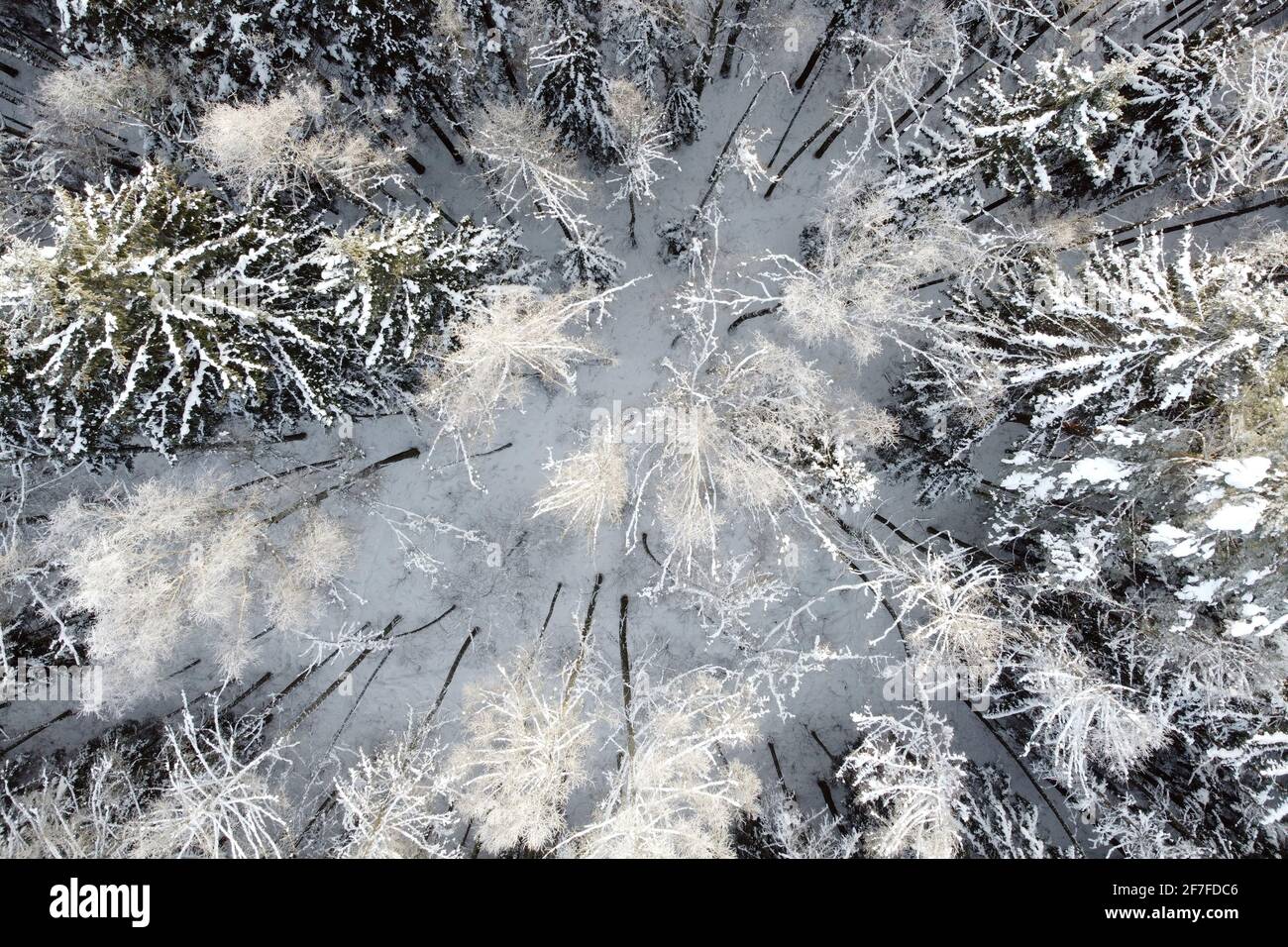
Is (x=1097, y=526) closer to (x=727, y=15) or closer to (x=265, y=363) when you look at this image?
(x=727, y=15)

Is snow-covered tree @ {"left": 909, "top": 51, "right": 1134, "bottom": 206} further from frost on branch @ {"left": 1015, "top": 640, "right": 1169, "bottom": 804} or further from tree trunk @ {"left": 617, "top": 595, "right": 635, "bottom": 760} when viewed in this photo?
tree trunk @ {"left": 617, "top": 595, "right": 635, "bottom": 760}

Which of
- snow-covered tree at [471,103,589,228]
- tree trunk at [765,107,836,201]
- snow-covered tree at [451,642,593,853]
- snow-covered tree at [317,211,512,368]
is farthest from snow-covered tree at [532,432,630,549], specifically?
tree trunk at [765,107,836,201]

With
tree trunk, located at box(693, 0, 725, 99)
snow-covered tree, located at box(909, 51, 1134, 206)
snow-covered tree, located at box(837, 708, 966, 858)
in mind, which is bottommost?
snow-covered tree, located at box(837, 708, 966, 858)

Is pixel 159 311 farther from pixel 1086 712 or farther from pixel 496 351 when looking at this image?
pixel 1086 712

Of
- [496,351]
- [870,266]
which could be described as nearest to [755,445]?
[870,266]

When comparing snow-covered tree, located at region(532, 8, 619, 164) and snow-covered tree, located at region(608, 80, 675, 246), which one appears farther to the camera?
snow-covered tree, located at region(608, 80, 675, 246)

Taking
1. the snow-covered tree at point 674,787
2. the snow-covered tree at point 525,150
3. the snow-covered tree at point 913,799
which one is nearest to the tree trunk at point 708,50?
the snow-covered tree at point 525,150

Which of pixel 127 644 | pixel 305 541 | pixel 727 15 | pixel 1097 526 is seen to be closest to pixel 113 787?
pixel 127 644

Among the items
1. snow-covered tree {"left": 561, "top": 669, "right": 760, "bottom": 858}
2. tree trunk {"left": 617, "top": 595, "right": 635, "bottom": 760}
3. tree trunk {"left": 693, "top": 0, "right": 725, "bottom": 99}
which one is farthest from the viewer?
tree trunk {"left": 693, "top": 0, "right": 725, "bottom": 99}
